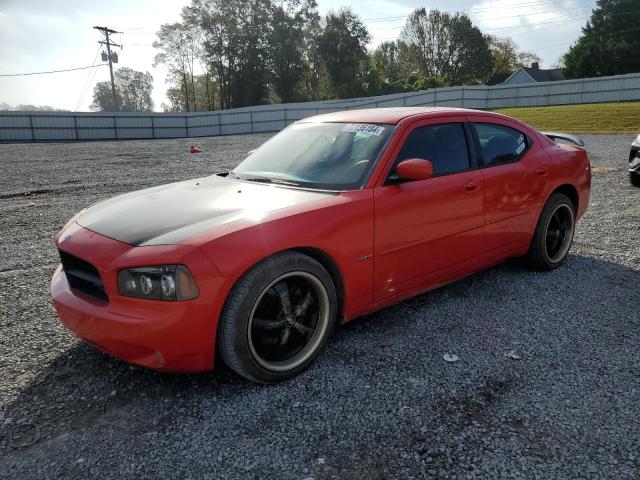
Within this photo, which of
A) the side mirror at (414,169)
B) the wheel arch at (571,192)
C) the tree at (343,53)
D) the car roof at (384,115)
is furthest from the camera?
the tree at (343,53)

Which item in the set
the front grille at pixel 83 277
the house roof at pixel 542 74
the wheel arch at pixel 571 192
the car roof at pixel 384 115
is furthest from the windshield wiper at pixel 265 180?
the house roof at pixel 542 74

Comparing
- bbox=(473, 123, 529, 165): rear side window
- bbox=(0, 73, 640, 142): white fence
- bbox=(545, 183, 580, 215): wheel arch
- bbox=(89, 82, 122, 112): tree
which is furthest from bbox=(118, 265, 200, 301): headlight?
bbox=(89, 82, 122, 112): tree

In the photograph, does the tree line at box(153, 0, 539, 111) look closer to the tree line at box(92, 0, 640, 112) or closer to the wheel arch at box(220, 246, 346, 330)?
the tree line at box(92, 0, 640, 112)

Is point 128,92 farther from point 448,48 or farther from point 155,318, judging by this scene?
point 155,318

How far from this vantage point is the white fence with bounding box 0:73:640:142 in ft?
91.8

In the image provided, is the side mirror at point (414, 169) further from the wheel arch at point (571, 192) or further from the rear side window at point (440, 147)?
the wheel arch at point (571, 192)

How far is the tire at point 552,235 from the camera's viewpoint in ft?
14.7

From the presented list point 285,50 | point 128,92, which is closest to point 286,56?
point 285,50

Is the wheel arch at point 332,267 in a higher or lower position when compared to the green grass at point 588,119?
lower

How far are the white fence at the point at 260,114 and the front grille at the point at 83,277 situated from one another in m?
28.5

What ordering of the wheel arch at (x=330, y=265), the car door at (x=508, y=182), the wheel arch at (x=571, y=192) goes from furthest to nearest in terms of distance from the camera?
1. the wheel arch at (x=571, y=192)
2. the car door at (x=508, y=182)
3. the wheel arch at (x=330, y=265)

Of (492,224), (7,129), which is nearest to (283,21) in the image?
(7,129)

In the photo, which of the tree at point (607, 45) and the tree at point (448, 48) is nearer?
the tree at point (607, 45)

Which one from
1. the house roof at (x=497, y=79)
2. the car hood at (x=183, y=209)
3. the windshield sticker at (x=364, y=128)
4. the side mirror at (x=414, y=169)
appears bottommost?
the car hood at (x=183, y=209)
